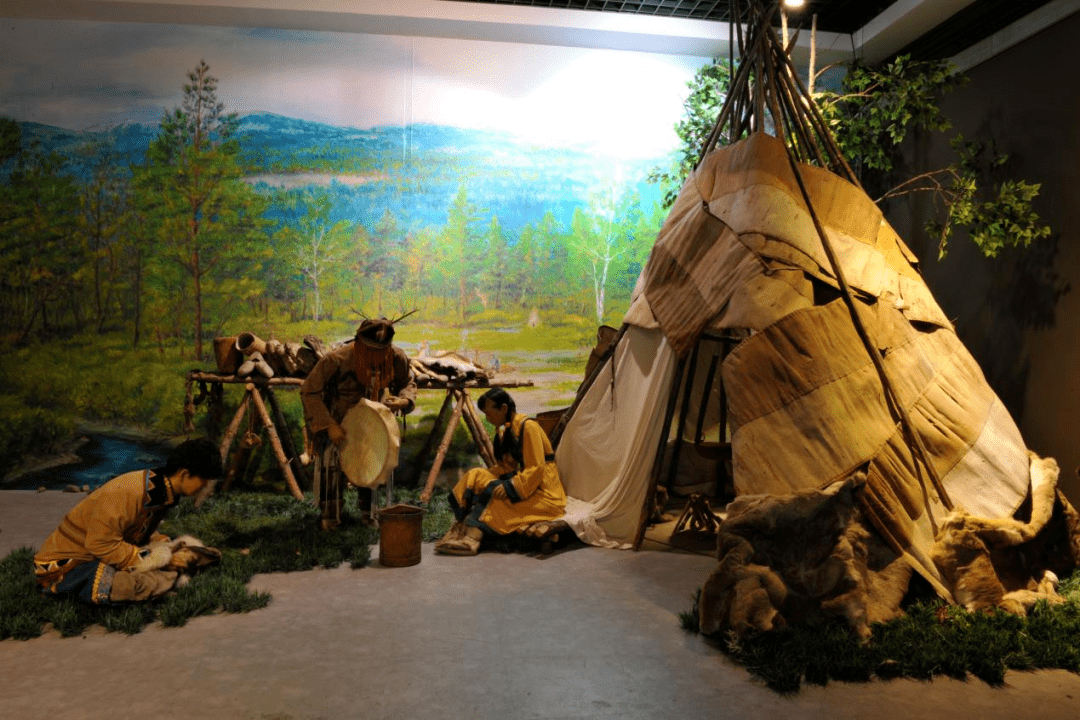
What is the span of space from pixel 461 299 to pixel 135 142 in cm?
369

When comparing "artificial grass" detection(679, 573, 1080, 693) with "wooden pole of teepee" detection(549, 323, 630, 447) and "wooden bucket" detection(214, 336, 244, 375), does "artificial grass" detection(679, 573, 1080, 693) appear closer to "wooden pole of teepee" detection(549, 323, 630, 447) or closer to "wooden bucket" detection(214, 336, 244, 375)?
"wooden pole of teepee" detection(549, 323, 630, 447)

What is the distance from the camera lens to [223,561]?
4.83 metres

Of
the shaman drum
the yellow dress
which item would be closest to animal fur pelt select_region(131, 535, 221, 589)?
the shaman drum

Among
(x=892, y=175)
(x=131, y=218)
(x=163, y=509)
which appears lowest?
(x=163, y=509)

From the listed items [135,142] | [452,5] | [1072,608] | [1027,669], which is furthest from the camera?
[135,142]

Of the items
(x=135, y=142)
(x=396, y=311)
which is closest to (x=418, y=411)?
(x=396, y=311)

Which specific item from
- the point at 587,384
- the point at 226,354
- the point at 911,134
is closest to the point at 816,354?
the point at 587,384

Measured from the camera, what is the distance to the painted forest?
8391 mm

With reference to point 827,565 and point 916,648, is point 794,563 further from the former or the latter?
point 916,648

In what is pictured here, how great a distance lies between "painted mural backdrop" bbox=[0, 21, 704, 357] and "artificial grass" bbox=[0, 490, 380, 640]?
257 centimetres

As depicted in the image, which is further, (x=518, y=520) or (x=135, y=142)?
(x=135, y=142)

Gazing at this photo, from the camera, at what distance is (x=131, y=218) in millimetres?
8469

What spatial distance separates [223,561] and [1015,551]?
4451 mm

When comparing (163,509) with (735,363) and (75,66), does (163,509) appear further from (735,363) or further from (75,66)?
(75,66)
